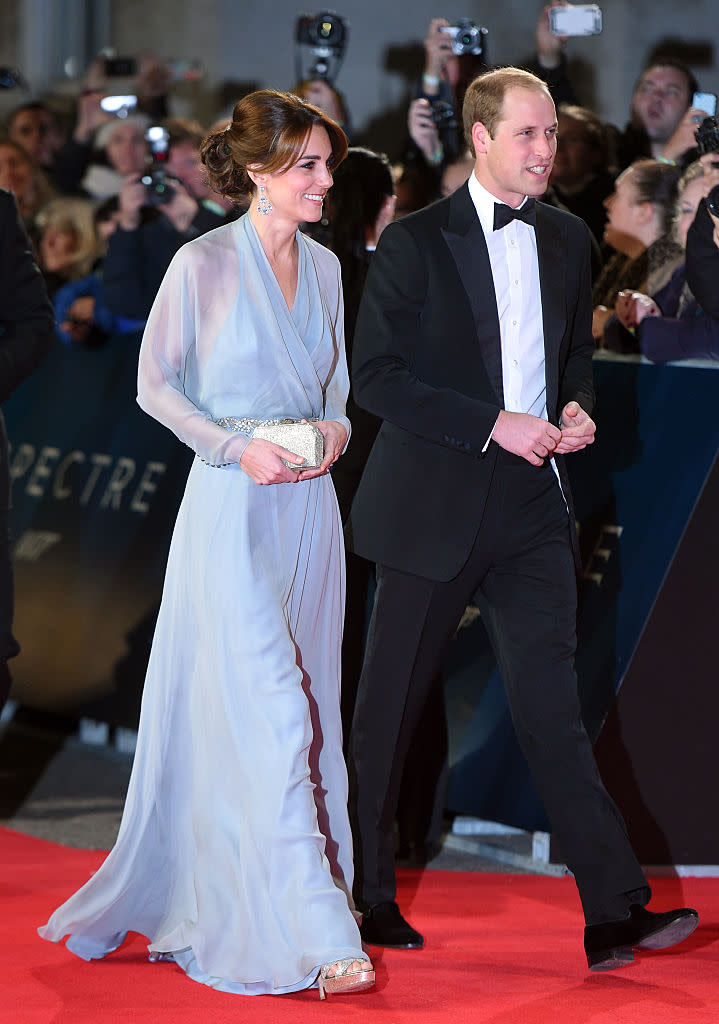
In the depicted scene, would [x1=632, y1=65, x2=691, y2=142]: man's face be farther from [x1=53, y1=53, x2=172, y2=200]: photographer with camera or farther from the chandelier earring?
[x1=53, y1=53, x2=172, y2=200]: photographer with camera

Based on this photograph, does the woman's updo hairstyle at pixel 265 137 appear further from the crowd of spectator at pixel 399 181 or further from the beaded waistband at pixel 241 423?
the beaded waistband at pixel 241 423

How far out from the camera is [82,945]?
3.69 meters

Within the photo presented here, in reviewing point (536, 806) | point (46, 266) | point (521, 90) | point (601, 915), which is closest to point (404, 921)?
point (601, 915)

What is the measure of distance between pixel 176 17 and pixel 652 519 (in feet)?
18.3

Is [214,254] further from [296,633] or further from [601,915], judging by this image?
[601,915]

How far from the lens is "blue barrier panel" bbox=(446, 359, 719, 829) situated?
474 cm

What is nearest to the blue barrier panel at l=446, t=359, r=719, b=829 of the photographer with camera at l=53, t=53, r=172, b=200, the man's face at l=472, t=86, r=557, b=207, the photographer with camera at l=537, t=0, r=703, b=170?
the photographer with camera at l=537, t=0, r=703, b=170

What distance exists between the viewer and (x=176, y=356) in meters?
3.59

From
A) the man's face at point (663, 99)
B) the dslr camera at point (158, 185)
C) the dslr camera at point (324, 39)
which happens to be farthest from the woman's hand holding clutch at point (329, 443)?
the dslr camera at point (158, 185)

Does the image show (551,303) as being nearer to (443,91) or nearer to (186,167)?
(443,91)

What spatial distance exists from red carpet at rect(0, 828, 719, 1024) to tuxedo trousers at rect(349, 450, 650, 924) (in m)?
0.19

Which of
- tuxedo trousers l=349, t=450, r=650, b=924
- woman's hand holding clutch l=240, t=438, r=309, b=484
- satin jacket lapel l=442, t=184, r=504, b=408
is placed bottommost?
tuxedo trousers l=349, t=450, r=650, b=924

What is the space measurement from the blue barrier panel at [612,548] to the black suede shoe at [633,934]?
3.89 feet

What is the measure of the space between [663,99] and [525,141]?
222 cm
